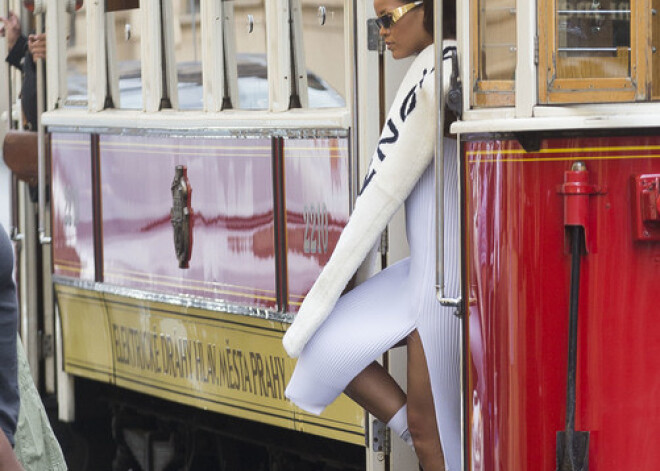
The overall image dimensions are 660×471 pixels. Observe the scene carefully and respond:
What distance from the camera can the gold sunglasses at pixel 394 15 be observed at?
5.17m

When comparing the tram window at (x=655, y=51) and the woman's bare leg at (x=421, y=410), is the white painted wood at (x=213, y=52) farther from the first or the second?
the tram window at (x=655, y=51)

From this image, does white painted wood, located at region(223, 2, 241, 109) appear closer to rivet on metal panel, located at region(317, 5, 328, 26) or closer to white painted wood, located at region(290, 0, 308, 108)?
white painted wood, located at region(290, 0, 308, 108)

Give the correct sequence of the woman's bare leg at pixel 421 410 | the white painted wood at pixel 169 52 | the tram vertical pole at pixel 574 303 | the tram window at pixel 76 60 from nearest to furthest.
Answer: the tram vertical pole at pixel 574 303 → the woman's bare leg at pixel 421 410 → the white painted wood at pixel 169 52 → the tram window at pixel 76 60

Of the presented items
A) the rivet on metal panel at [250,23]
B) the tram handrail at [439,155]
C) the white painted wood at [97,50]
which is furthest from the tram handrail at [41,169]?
the tram handrail at [439,155]

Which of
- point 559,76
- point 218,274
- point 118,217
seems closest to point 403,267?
point 559,76

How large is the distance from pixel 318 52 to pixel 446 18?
138cm

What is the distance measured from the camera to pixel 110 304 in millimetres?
7969

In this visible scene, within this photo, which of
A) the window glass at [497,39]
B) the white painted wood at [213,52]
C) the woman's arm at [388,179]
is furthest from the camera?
the white painted wood at [213,52]

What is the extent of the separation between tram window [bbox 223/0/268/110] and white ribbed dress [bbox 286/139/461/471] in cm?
170

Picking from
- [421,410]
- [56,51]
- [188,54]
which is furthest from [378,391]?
[56,51]

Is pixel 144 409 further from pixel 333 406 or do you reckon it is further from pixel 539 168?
pixel 539 168

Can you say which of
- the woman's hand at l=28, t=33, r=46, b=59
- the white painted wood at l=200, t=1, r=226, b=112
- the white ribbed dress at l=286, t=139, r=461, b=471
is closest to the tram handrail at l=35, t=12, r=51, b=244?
the woman's hand at l=28, t=33, r=46, b=59

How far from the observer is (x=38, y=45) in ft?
28.0

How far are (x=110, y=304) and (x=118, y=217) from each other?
40cm
